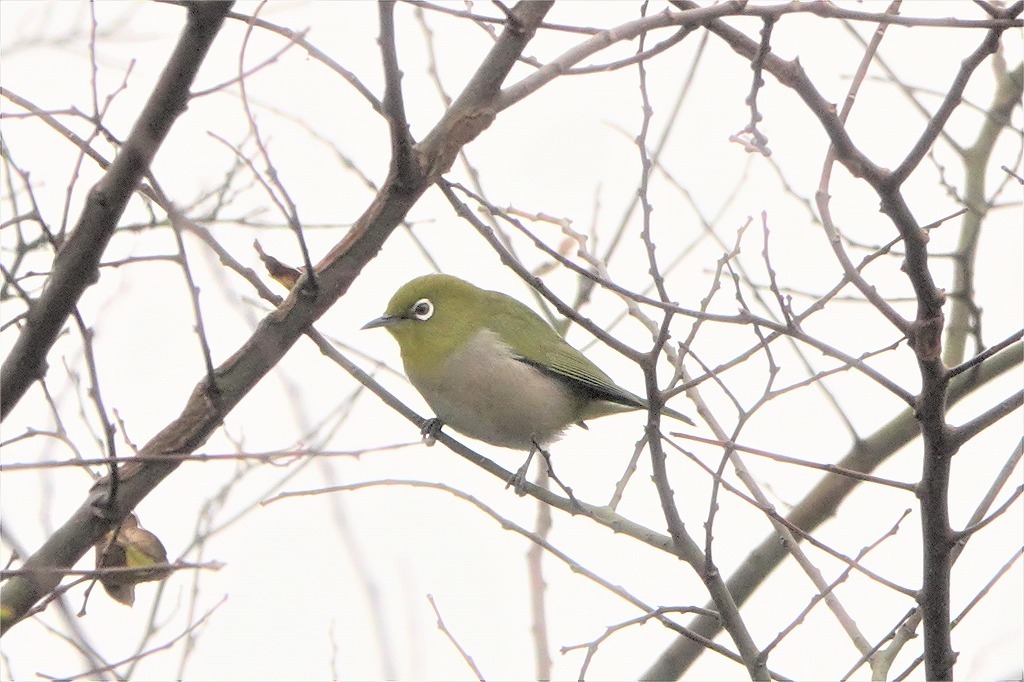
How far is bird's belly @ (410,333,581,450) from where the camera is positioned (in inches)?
282

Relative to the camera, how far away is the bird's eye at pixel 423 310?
25.4ft

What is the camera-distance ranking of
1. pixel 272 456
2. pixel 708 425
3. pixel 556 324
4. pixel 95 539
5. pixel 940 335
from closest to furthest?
pixel 940 335 → pixel 272 456 → pixel 95 539 → pixel 708 425 → pixel 556 324

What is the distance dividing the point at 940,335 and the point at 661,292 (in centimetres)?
117

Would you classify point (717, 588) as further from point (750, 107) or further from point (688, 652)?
point (688, 652)

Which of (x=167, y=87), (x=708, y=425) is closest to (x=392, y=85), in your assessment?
(x=167, y=87)

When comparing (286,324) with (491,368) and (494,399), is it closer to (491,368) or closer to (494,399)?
(494,399)

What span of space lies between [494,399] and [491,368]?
254 millimetres

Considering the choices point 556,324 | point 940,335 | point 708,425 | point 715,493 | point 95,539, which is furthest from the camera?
point 556,324

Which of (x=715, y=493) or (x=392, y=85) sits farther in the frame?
(x=715, y=493)

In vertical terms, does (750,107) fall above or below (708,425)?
above

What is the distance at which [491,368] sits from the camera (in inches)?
290

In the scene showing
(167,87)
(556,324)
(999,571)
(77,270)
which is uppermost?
(556,324)

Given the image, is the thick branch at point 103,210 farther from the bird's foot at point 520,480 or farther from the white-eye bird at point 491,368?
the white-eye bird at point 491,368

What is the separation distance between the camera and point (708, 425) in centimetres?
507
